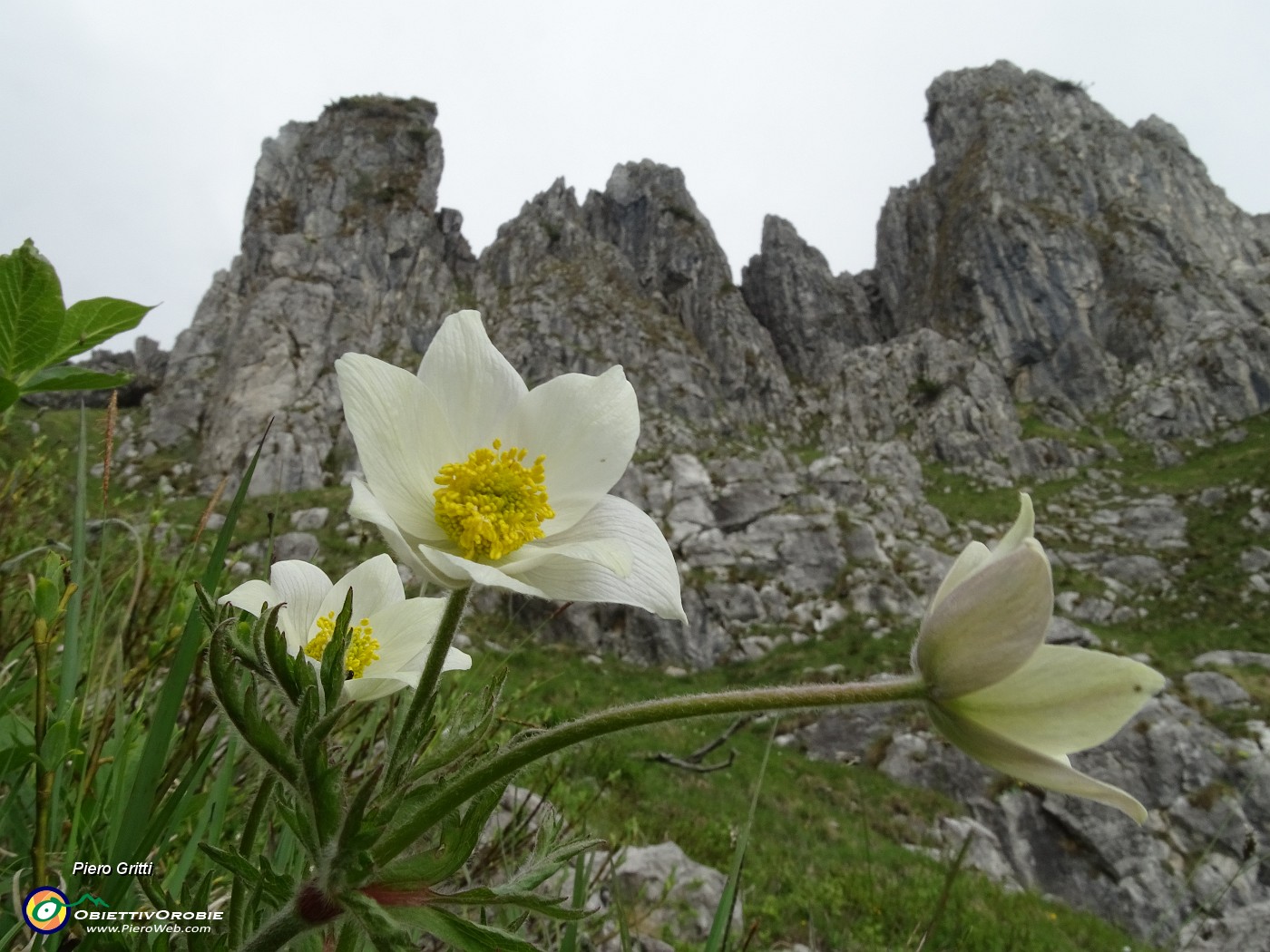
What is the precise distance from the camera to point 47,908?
112 cm

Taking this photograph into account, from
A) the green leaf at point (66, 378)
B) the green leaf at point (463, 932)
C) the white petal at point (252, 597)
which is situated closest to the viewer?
the green leaf at point (463, 932)

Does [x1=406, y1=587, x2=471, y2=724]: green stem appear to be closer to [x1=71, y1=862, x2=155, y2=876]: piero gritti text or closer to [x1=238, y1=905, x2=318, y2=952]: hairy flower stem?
[x1=238, y1=905, x2=318, y2=952]: hairy flower stem

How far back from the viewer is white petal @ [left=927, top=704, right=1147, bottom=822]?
1.00 meters

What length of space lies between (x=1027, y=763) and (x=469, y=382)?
1198mm

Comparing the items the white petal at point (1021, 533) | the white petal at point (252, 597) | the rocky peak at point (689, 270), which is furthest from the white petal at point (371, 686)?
the rocky peak at point (689, 270)

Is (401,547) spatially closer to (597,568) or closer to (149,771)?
(597,568)

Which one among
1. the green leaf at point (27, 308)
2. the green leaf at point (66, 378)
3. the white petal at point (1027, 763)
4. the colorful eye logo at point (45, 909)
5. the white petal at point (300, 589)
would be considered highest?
the green leaf at point (27, 308)

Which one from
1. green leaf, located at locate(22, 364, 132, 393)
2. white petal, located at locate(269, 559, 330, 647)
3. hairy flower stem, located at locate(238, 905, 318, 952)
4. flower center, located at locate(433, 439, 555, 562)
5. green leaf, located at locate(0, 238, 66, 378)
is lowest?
hairy flower stem, located at locate(238, 905, 318, 952)

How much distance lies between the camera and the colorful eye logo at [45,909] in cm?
110

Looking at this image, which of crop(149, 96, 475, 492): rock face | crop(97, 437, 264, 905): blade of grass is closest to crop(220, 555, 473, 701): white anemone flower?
crop(97, 437, 264, 905): blade of grass

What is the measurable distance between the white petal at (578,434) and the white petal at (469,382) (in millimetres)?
46

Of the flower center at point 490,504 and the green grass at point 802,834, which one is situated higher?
the flower center at point 490,504

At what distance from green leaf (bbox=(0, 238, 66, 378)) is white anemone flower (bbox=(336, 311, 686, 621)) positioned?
1.35 ft

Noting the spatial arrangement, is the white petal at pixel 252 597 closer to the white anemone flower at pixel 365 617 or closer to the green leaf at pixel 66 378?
the white anemone flower at pixel 365 617
